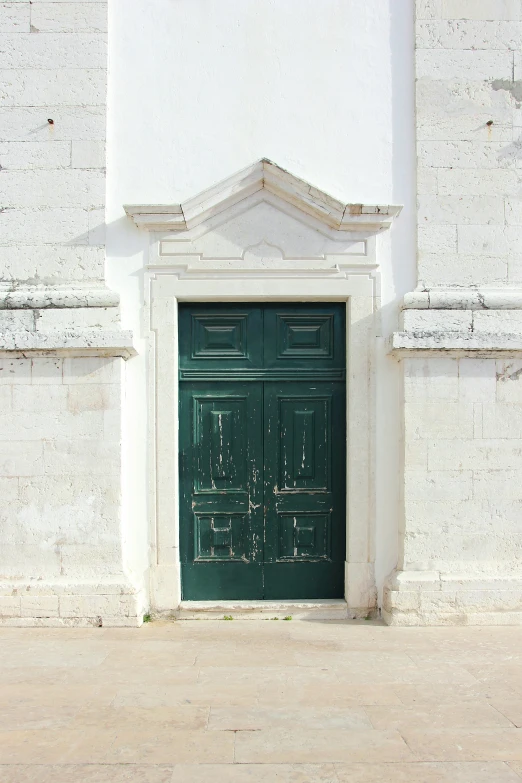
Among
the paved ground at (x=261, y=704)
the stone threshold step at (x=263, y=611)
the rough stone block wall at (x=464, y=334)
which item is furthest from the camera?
the stone threshold step at (x=263, y=611)

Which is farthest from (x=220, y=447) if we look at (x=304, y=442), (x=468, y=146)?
(x=468, y=146)

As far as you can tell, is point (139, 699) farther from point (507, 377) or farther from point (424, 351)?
point (507, 377)

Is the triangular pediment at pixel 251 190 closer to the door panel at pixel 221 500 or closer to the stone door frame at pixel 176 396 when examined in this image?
the stone door frame at pixel 176 396

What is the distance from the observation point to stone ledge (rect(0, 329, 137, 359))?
221 inches

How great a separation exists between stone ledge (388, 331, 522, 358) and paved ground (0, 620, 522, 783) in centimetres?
212

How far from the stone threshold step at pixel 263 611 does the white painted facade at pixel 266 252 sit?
0.15m

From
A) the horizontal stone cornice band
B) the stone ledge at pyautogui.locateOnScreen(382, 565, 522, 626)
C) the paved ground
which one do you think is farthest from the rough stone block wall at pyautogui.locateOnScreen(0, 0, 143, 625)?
the horizontal stone cornice band

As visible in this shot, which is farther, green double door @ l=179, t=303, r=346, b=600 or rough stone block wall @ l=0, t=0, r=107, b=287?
green double door @ l=179, t=303, r=346, b=600

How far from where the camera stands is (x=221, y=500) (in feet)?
19.5

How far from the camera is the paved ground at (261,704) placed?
10.8 ft

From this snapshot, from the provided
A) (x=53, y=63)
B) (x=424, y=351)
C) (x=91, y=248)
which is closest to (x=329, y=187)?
(x=424, y=351)

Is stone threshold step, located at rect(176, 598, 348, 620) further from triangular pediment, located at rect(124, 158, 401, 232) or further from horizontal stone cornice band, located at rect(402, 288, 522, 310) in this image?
triangular pediment, located at rect(124, 158, 401, 232)

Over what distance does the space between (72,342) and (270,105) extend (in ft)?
8.22

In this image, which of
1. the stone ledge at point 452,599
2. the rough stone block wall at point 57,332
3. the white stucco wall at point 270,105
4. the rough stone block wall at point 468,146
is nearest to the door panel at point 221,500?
the rough stone block wall at point 57,332
